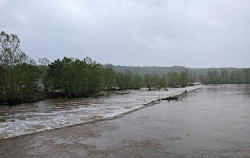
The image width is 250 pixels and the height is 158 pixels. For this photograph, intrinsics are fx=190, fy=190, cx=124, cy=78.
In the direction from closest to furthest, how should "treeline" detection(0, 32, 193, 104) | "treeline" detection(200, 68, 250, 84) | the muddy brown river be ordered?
the muddy brown river → "treeline" detection(0, 32, 193, 104) → "treeline" detection(200, 68, 250, 84)

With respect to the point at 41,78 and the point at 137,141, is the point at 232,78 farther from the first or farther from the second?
the point at 137,141

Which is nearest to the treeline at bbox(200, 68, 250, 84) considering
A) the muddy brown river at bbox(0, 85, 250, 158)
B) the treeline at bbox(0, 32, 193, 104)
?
the treeline at bbox(0, 32, 193, 104)

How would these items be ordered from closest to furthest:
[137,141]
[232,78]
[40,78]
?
[137,141] → [40,78] → [232,78]

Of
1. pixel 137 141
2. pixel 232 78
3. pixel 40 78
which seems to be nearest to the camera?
pixel 137 141

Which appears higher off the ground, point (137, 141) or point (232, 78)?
point (232, 78)

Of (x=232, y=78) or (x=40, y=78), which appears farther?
(x=232, y=78)

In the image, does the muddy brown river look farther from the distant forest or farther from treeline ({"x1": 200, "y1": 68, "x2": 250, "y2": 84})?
treeline ({"x1": 200, "y1": 68, "x2": 250, "y2": 84})

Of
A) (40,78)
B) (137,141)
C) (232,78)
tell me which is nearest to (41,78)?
(40,78)

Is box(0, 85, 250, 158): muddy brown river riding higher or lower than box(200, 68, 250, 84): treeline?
lower

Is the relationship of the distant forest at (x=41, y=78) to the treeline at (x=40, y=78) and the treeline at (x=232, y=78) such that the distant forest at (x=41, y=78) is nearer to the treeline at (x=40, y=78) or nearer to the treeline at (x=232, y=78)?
the treeline at (x=40, y=78)

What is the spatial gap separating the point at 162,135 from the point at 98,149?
11.6ft

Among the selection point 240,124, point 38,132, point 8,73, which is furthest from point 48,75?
point 240,124

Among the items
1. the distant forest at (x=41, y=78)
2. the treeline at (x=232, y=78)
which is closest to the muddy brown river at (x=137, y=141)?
the distant forest at (x=41, y=78)

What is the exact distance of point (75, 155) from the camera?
275 inches
